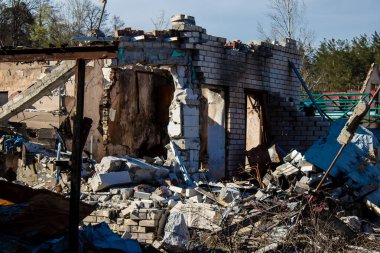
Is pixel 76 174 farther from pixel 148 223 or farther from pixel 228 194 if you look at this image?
pixel 228 194

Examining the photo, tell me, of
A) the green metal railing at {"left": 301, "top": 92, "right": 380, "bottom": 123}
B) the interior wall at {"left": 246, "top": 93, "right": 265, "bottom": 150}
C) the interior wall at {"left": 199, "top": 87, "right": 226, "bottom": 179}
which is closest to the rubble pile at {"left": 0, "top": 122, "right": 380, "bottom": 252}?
the interior wall at {"left": 199, "top": 87, "right": 226, "bottom": 179}

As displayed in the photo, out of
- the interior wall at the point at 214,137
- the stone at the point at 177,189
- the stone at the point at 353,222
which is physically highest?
the interior wall at the point at 214,137

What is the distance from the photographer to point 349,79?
Answer: 38.8 metres

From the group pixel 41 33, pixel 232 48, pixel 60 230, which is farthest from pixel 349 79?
pixel 60 230

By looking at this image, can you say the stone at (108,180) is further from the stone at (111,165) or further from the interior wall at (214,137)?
the interior wall at (214,137)

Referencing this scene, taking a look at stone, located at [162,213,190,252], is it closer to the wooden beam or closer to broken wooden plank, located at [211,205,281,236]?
broken wooden plank, located at [211,205,281,236]

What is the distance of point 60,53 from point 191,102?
5958 millimetres

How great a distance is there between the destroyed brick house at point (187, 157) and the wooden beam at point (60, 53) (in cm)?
24

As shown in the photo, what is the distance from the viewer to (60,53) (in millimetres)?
5867

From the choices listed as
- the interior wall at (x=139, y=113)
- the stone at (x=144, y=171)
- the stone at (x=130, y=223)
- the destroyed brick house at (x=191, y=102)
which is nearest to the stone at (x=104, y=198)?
the stone at (x=144, y=171)

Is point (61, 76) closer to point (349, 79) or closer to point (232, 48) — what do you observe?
point (232, 48)

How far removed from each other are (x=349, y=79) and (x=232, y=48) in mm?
27618

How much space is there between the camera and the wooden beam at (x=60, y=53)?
5.70 metres

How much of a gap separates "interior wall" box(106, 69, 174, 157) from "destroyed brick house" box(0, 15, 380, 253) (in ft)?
0.09
